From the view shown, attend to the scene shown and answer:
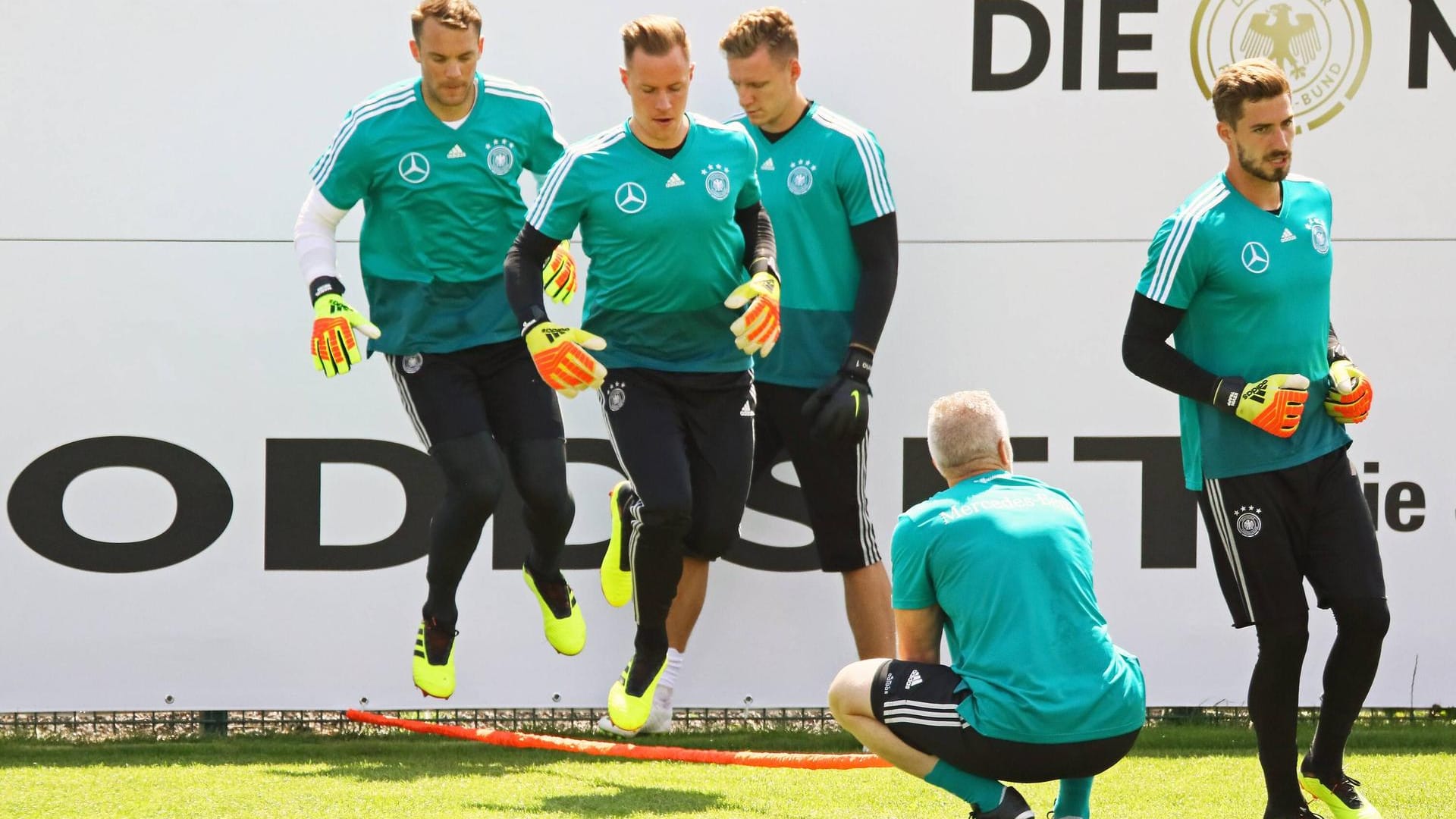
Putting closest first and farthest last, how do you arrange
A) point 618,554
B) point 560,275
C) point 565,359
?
point 565,359, point 560,275, point 618,554

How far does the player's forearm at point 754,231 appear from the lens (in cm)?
478

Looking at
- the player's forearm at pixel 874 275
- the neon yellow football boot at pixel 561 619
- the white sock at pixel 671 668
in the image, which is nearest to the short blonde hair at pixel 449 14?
the player's forearm at pixel 874 275

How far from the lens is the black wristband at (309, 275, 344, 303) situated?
473 centimetres

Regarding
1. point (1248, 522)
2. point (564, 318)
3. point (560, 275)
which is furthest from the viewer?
point (564, 318)

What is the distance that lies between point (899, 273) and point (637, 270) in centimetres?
145

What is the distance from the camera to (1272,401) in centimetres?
394

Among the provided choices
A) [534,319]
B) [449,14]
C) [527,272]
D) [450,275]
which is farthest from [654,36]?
[450,275]

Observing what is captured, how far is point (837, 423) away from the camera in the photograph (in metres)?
4.84

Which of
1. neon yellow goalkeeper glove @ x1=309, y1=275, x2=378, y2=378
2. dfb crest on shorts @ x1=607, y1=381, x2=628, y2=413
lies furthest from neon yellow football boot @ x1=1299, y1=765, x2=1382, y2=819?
neon yellow goalkeeper glove @ x1=309, y1=275, x2=378, y2=378

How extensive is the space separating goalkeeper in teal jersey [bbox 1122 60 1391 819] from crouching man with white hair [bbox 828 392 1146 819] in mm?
782

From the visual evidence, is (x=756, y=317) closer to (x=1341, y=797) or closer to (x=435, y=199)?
(x=435, y=199)

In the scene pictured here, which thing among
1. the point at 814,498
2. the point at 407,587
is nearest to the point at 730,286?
the point at 814,498

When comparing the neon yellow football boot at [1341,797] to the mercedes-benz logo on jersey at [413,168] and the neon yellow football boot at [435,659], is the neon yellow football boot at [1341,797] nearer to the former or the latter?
the neon yellow football boot at [435,659]

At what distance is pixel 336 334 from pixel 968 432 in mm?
2001
